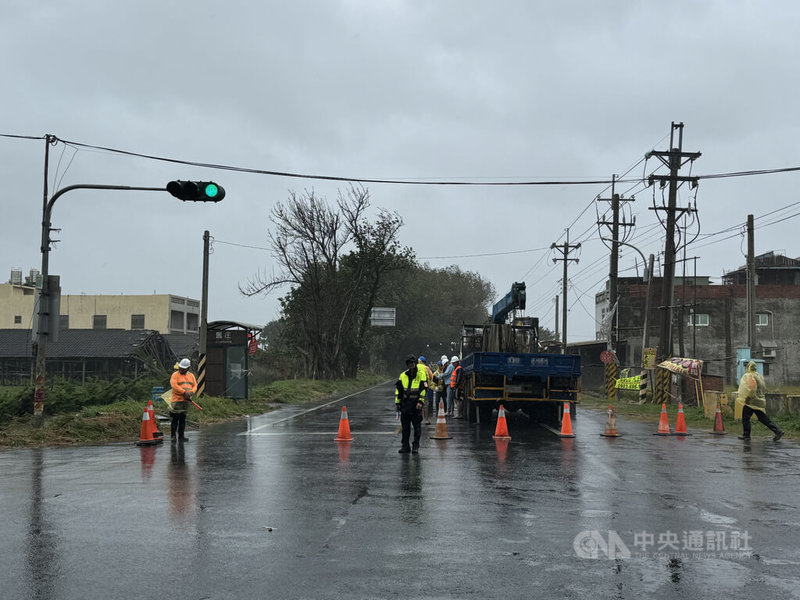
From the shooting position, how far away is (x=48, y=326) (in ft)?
58.9

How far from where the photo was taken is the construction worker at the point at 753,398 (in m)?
16.4

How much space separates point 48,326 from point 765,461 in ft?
48.7

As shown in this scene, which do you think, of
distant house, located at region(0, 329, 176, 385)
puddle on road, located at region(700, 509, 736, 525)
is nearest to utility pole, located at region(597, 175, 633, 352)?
puddle on road, located at region(700, 509, 736, 525)

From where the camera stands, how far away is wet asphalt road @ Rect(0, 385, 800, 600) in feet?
18.8

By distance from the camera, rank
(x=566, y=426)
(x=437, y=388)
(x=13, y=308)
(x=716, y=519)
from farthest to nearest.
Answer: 1. (x=13, y=308)
2. (x=437, y=388)
3. (x=566, y=426)
4. (x=716, y=519)

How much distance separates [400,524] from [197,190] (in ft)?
33.5

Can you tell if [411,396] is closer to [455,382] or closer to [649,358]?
[455,382]

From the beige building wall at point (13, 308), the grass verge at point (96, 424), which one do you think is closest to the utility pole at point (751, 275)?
the grass verge at point (96, 424)

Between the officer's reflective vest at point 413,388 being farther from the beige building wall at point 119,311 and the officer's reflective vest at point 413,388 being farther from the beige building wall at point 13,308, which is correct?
the beige building wall at point 13,308

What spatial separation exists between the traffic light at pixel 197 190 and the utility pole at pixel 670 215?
18.5 metres

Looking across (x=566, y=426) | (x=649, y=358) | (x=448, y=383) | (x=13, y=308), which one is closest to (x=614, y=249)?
(x=649, y=358)

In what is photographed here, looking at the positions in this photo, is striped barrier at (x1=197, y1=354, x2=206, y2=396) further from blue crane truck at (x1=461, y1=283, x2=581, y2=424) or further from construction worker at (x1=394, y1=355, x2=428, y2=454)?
construction worker at (x1=394, y1=355, x2=428, y2=454)

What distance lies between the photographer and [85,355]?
5506 cm

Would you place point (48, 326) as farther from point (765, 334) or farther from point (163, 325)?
point (163, 325)
